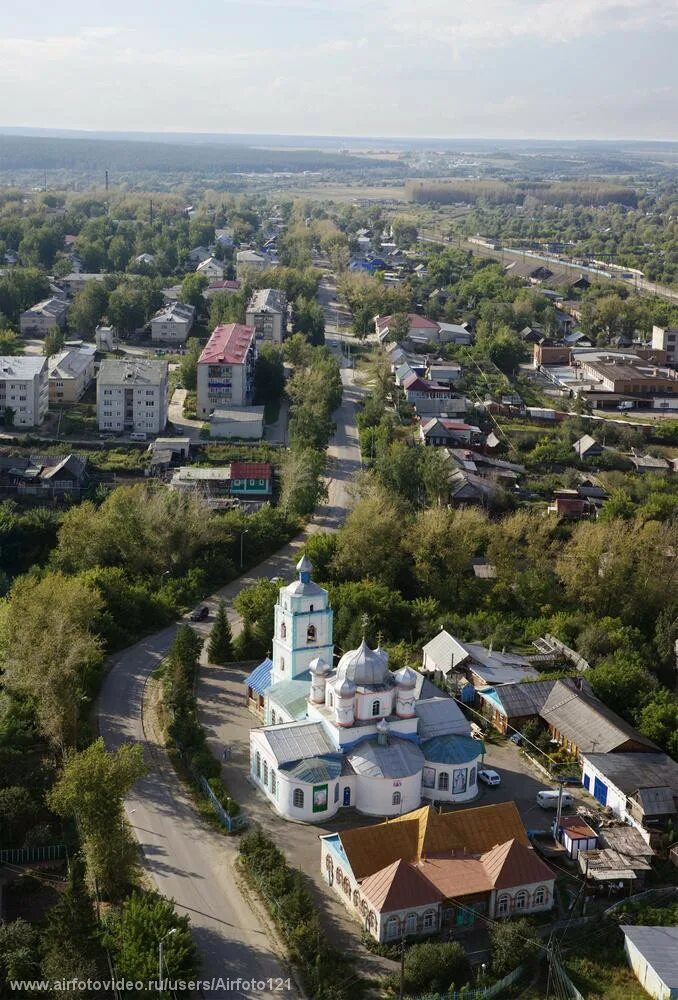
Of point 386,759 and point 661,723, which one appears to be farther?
point 661,723

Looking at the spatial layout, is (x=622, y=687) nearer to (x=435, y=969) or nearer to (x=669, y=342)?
(x=435, y=969)

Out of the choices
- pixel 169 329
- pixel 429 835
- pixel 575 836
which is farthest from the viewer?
pixel 169 329

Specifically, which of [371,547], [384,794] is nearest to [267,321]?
[371,547]

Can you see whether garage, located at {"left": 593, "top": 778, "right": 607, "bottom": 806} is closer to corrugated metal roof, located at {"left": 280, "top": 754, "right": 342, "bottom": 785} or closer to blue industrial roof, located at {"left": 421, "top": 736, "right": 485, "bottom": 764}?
blue industrial roof, located at {"left": 421, "top": 736, "right": 485, "bottom": 764}

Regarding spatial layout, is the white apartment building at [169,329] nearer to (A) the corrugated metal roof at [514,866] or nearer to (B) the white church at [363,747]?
(B) the white church at [363,747]

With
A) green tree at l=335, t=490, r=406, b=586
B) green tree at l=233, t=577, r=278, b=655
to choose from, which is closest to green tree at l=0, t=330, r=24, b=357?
green tree at l=335, t=490, r=406, b=586

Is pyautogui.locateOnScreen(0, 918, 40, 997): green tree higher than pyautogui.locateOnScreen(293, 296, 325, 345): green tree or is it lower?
lower
